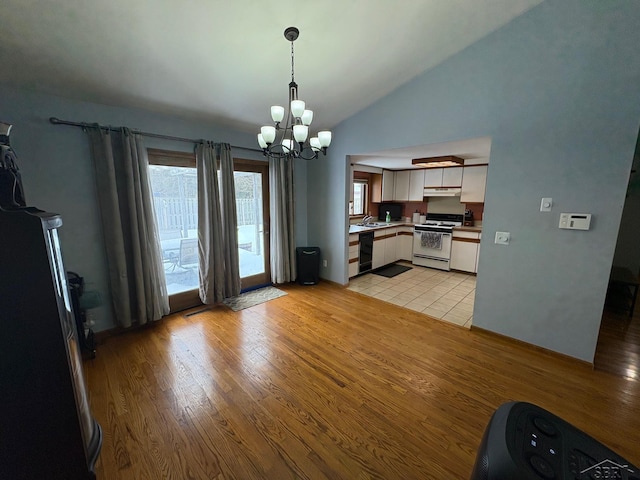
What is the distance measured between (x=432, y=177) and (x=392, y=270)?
211 centimetres

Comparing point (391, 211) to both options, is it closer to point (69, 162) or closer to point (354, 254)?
point (354, 254)

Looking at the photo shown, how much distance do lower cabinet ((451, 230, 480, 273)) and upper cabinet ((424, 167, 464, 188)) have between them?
39.6 inches

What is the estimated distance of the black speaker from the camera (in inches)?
24.4

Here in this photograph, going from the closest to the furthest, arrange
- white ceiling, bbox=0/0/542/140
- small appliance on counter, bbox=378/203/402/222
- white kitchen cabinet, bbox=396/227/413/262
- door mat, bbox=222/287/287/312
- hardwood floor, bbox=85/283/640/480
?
hardwood floor, bbox=85/283/640/480, white ceiling, bbox=0/0/542/140, door mat, bbox=222/287/287/312, white kitchen cabinet, bbox=396/227/413/262, small appliance on counter, bbox=378/203/402/222

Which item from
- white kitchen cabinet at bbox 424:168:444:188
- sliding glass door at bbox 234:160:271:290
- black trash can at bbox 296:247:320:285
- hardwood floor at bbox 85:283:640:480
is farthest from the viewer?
white kitchen cabinet at bbox 424:168:444:188

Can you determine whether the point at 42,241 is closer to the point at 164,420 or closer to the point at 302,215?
the point at 164,420

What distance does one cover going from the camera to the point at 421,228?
5.32 metres

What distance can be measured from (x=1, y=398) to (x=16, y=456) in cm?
25

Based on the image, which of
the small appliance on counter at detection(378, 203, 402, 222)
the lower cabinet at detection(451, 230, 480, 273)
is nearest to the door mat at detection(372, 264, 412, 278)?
the lower cabinet at detection(451, 230, 480, 273)

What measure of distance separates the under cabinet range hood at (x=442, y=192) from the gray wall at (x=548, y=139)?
2519mm

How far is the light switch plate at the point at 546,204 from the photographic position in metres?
2.34

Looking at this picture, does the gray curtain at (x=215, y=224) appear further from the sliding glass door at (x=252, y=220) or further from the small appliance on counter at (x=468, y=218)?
the small appliance on counter at (x=468, y=218)

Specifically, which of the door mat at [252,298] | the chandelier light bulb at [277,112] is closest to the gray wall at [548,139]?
the chandelier light bulb at [277,112]

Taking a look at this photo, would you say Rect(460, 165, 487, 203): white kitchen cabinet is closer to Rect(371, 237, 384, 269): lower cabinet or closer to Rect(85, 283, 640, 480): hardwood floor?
Rect(371, 237, 384, 269): lower cabinet
